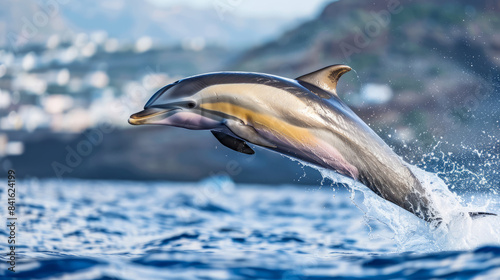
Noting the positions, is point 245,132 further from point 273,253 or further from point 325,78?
point 273,253

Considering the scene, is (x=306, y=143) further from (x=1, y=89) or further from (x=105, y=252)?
(x=1, y=89)

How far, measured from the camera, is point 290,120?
197 inches

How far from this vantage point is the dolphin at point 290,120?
4.98 m

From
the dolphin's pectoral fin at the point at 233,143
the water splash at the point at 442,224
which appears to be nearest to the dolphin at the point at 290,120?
the dolphin's pectoral fin at the point at 233,143

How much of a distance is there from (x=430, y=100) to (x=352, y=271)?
41812 millimetres

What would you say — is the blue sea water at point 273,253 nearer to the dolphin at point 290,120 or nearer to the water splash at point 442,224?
the water splash at point 442,224

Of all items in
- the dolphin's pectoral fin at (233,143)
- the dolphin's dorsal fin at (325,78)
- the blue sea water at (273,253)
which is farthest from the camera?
the dolphin's dorsal fin at (325,78)

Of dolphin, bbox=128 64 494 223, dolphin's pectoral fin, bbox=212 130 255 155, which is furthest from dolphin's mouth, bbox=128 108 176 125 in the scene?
dolphin's pectoral fin, bbox=212 130 255 155

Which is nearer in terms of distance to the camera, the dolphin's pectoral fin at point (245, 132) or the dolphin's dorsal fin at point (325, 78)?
the dolphin's pectoral fin at point (245, 132)

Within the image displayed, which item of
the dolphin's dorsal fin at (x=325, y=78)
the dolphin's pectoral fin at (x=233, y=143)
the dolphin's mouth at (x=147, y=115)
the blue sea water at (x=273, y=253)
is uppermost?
the dolphin's dorsal fin at (x=325, y=78)

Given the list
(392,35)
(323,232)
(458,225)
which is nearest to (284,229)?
(323,232)

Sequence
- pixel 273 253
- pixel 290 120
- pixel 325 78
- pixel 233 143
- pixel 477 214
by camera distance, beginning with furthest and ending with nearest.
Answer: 1. pixel 273 253
2. pixel 477 214
3. pixel 325 78
4. pixel 233 143
5. pixel 290 120

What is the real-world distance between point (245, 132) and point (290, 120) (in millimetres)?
414

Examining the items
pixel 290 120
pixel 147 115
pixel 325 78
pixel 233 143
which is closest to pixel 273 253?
pixel 233 143
